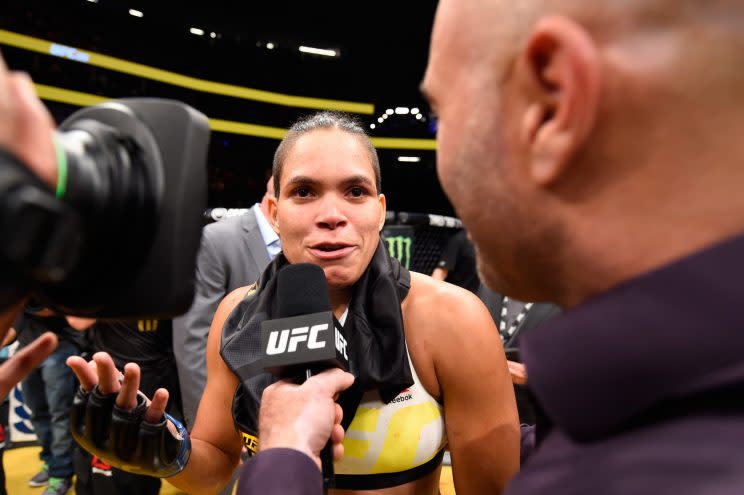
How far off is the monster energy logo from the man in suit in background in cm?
161

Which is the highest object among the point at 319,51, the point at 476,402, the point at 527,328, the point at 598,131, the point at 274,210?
the point at 319,51

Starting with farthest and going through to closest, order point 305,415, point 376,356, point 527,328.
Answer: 1. point 527,328
2. point 376,356
3. point 305,415

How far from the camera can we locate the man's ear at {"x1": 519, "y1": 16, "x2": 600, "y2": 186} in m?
0.44

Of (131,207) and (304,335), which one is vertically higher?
(131,207)

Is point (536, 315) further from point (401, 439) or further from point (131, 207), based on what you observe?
point (131, 207)

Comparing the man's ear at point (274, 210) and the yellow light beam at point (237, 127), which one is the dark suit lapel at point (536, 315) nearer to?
the man's ear at point (274, 210)

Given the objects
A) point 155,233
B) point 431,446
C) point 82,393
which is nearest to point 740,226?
point 155,233

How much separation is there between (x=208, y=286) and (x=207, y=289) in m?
0.01

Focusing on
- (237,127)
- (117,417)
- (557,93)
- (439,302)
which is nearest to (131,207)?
(557,93)

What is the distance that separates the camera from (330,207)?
3.93ft

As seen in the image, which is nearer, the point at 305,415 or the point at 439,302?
the point at 305,415

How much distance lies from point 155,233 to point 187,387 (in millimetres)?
2040

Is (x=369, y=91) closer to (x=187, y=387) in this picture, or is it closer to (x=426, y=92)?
(x=187, y=387)

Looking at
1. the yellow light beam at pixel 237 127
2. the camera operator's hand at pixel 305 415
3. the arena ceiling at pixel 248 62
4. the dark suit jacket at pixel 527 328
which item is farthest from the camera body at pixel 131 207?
the arena ceiling at pixel 248 62
